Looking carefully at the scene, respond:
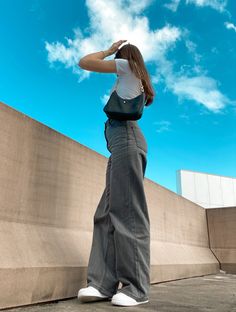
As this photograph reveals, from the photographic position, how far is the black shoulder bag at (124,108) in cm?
140

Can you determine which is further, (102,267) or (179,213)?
(179,213)

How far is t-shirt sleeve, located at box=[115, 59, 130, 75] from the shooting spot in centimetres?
145

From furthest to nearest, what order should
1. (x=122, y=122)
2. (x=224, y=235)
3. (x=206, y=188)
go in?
(x=206, y=188) → (x=224, y=235) → (x=122, y=122)

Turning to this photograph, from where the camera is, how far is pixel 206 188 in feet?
44.2

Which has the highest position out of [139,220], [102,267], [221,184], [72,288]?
[221,184]

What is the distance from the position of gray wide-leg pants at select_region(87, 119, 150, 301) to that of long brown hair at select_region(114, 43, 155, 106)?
21cm

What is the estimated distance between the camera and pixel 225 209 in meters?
4.64

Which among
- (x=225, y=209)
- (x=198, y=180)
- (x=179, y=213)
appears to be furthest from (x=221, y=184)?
(x=179, y=213)

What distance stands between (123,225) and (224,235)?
12.1ft

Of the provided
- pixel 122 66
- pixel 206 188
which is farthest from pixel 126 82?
pixel 206 188

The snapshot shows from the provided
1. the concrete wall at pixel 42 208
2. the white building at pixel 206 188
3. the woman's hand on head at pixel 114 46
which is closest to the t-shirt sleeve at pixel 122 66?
the woman's hand on head at pixel 114 46

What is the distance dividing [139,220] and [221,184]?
43.8 feet

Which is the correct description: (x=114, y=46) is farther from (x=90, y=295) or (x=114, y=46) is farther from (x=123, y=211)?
(x=90, y=295)

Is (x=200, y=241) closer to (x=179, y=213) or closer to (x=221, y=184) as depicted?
(x=179, y=213)
